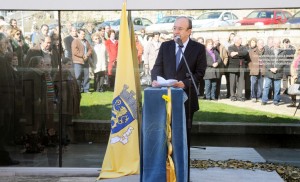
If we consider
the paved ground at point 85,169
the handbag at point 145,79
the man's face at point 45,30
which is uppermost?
the man's face at point 45,30

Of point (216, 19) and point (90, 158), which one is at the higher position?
point (216, 19)

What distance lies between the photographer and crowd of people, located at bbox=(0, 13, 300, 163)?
7078 millimetres

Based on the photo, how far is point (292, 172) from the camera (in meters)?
6.71

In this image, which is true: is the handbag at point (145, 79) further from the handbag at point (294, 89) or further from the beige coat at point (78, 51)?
the handbag at point (294, 89)

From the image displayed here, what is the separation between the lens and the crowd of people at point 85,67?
23.2 feet

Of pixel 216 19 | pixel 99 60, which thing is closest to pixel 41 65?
pixel 99 60

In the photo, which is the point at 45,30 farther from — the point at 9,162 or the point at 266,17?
the point at 266,17

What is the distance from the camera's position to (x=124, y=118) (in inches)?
258

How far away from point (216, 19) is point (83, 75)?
6.23 ft

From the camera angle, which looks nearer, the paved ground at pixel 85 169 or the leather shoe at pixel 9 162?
the paved ground at pixel 85 169

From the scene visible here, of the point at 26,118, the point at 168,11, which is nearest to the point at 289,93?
the point at 168,11

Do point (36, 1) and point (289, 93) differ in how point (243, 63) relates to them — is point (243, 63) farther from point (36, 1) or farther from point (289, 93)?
point (36, 1)

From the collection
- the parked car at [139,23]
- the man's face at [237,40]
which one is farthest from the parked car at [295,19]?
the parked car at [139,23]

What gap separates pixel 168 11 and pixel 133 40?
23.2 inches
